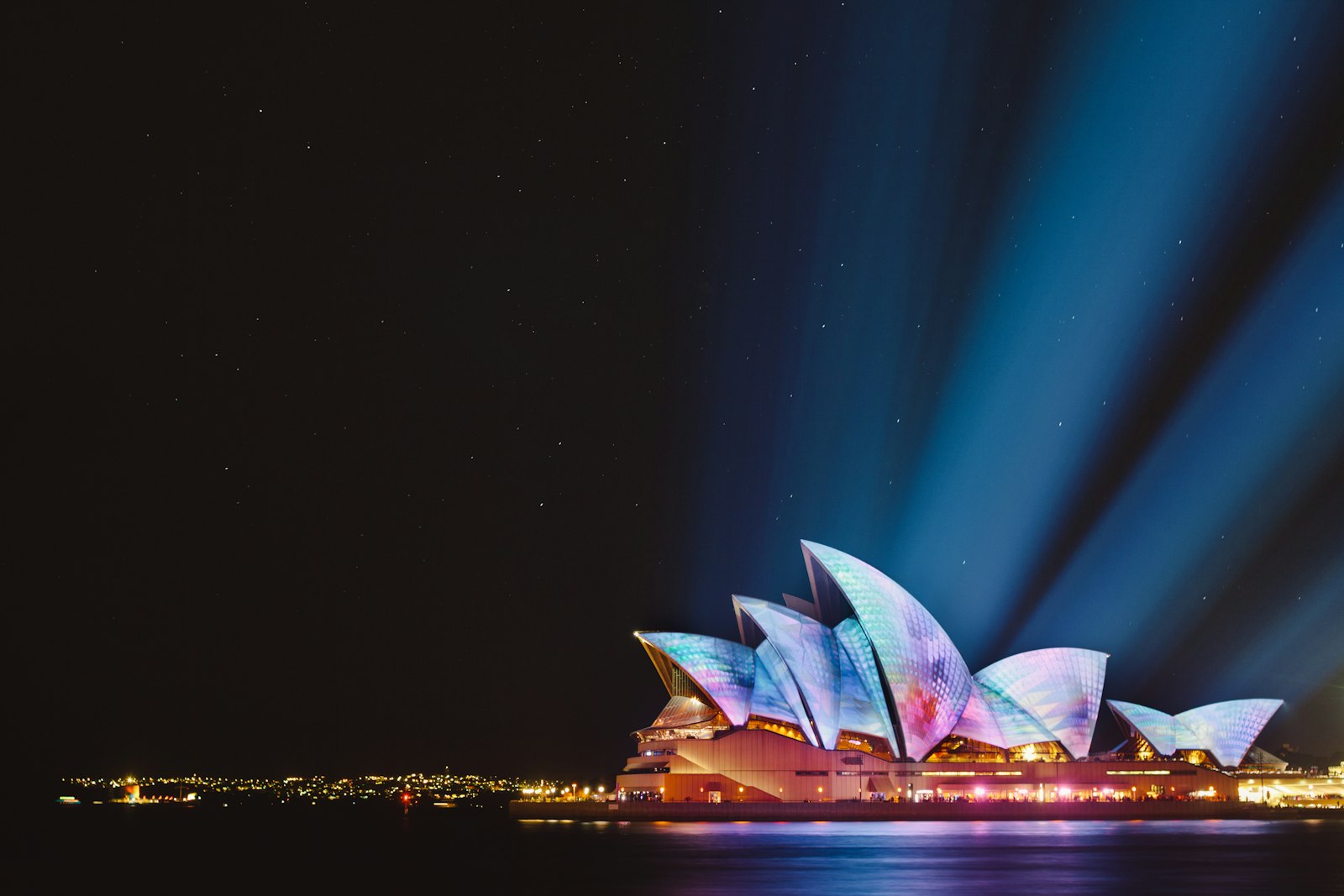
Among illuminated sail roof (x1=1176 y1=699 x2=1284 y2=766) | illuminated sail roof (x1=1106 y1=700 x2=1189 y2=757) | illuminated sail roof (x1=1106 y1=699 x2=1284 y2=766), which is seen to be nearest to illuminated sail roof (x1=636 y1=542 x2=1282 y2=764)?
illuminated sail roof (x1=1106 y1=700 x2=1189 y2=757)

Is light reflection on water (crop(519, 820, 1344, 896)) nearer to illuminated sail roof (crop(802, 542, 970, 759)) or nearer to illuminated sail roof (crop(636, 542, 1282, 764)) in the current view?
illuminated sail roof (crop(802, 542, 970, 759))

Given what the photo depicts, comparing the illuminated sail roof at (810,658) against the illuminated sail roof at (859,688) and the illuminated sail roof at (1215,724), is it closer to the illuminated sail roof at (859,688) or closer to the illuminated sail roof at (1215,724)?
the illuminated sail roof at (859,688)

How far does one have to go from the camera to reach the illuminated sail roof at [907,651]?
238 ft

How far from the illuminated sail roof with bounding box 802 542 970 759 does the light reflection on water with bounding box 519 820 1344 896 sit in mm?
7333

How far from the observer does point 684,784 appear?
77.2m

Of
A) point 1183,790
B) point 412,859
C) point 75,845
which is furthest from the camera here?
point 1183,790

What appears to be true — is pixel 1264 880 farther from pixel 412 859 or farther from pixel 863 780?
pixel 863 780

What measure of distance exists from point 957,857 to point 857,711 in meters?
30.6

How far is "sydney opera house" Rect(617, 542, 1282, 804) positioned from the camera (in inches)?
2906

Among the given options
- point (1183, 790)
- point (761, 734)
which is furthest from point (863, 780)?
point (1183, 790)

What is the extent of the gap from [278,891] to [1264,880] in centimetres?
2983

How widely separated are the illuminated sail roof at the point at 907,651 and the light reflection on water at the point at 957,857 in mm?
7333

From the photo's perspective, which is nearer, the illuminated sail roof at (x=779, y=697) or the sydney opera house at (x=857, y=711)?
the sydney opera house at (x=857, y=711)

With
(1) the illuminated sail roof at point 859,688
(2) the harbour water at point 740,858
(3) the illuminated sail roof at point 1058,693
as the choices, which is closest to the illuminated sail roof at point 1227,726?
(2) the harbour water at point 740,858
